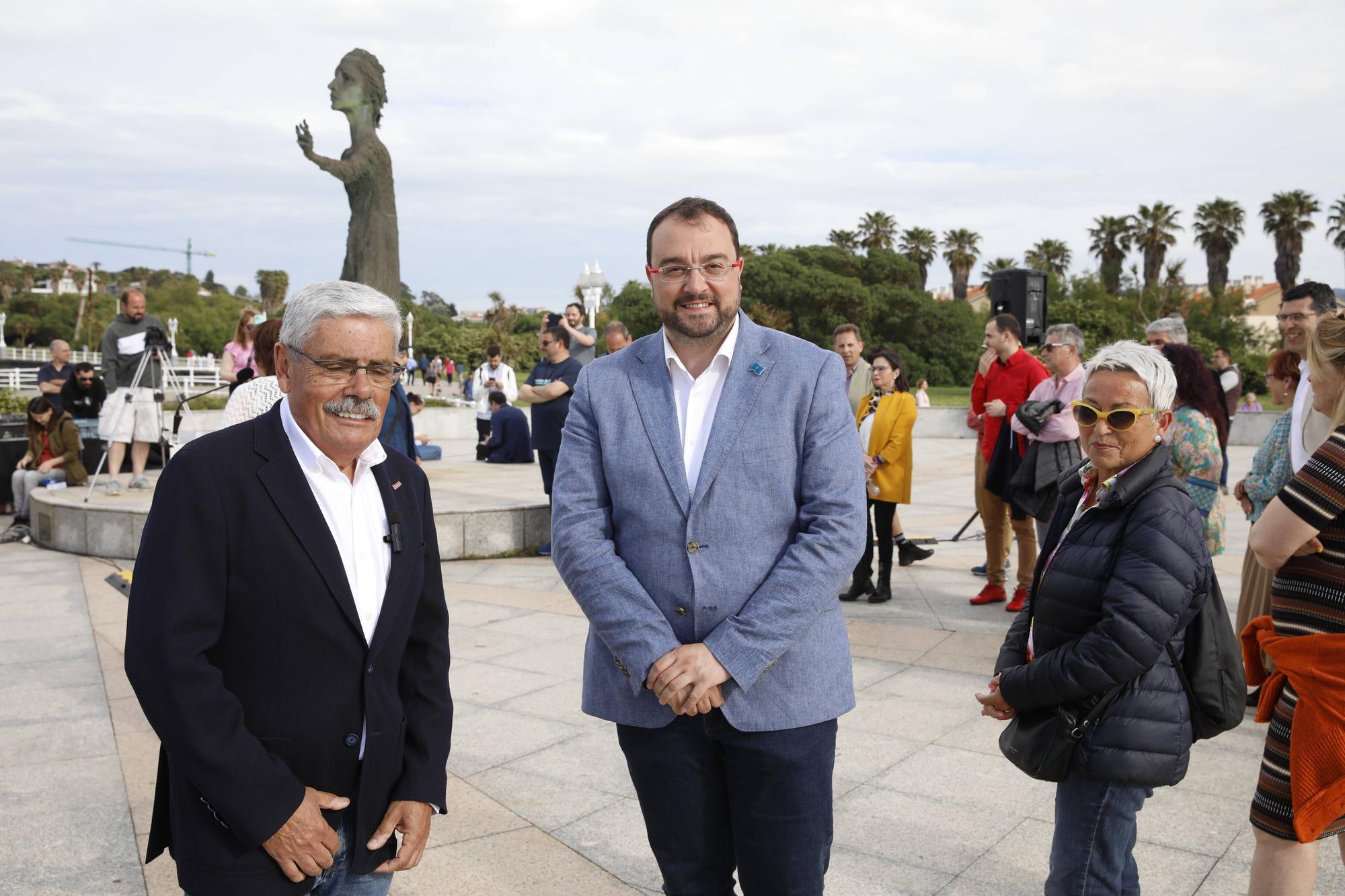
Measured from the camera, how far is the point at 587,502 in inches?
97.7

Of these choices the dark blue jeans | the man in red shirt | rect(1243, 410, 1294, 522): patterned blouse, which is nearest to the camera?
the dark blue jeans

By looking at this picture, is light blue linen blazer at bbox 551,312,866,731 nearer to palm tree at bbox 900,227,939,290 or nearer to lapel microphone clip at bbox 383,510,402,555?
lapel microphone clip at bbox 383,510,402,555

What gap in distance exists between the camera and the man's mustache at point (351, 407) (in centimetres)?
197

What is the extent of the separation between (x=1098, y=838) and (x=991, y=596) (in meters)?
4.86

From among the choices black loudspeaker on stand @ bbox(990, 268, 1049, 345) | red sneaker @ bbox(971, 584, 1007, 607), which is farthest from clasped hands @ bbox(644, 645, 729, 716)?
black loudspeaker on stand @ bbox(990, 268, 1049, 345)

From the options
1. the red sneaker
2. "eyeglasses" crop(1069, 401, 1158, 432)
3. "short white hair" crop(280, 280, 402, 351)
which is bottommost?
the red sneaker

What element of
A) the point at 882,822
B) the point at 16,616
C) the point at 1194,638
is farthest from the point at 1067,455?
the point at 16,616

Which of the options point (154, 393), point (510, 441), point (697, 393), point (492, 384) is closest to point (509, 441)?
point (510, 441)

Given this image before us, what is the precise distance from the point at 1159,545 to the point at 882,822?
5.63ft

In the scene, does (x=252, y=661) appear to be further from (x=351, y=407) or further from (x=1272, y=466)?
(x=1272, y=466)

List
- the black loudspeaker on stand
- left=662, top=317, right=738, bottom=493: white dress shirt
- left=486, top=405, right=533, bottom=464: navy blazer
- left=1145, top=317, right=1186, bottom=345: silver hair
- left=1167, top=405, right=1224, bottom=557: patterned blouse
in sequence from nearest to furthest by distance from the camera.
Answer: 1. left=662, top=317, right=738, bottom=493: white dress shirt
2. left=1167, top=405, right=1224, bottom=557: patterned blouse
3. left=1145, top=317, right=1186, bottom=345: silver hair
4. the black loudspeaker on stand
5. left=486, top=405, right=533, bottom=464: navy blazer

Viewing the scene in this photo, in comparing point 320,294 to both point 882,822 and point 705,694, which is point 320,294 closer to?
point 705,694

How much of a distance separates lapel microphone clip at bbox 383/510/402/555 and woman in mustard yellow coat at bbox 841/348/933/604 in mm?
5279

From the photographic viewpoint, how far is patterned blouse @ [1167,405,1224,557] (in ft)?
16.2
